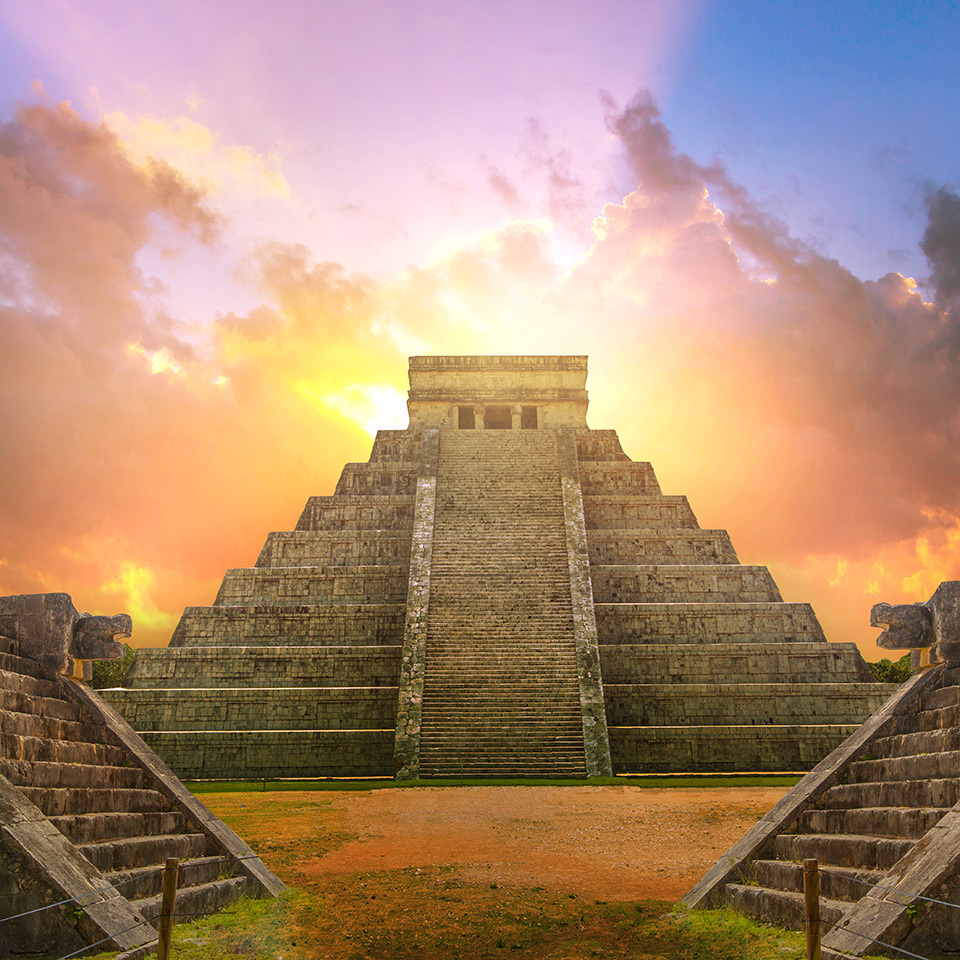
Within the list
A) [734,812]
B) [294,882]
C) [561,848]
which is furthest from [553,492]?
[294,882]

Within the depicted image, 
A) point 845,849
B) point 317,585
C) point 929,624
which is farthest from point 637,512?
point 845,849

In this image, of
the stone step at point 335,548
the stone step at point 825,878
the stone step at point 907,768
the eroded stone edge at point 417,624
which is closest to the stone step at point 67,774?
the stone step at point 825,878

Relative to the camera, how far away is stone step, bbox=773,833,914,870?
560 cm

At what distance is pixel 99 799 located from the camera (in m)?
6.63

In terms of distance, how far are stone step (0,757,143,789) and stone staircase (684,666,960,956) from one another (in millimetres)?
4866

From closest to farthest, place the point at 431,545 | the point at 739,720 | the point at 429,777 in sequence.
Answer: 1. the point at 429,777
2. the point at 739,720
3. the point at 431,545

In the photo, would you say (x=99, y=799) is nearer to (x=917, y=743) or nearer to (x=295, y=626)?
(x=917, y=743)

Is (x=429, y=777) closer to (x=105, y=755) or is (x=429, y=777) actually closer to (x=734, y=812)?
(x=734, y=812)

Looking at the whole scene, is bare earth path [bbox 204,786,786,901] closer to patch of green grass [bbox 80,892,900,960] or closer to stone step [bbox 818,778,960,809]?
patch of green grass [bbox 80,892,900,960]

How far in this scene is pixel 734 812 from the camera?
1162 cm

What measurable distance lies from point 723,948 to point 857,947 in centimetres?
118

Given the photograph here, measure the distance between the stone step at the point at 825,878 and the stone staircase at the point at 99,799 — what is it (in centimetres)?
421

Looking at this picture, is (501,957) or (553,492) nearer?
(501,957)

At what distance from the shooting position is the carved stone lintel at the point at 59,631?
7355 millimetres
